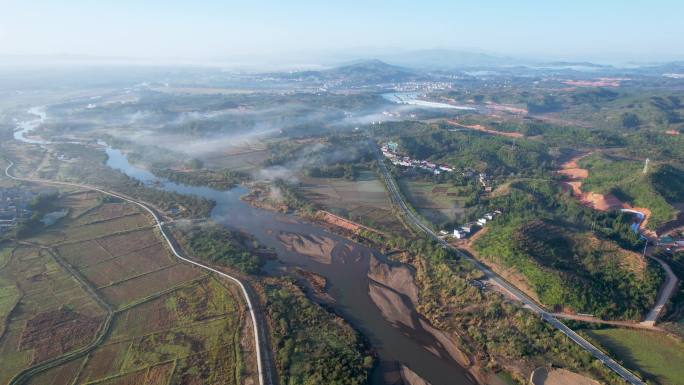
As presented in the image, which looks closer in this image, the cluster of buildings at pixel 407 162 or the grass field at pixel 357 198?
the grass field at pixel 357 198

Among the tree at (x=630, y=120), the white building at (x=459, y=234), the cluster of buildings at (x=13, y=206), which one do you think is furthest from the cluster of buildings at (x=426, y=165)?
the tree at (x=630, y=120)

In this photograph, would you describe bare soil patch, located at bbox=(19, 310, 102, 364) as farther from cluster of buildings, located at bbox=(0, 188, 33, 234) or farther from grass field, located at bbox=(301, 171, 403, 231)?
grass field, located at bbox=(301, 171, 403, 231)

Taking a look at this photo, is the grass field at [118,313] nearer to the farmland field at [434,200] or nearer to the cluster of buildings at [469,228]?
the cluster of buildings at [469,228]

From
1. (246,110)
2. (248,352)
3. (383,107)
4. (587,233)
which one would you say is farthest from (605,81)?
(248,352)

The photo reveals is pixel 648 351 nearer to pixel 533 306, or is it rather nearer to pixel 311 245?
pixel 533 306

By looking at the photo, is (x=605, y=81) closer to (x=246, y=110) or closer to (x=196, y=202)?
(x=246, y=110)

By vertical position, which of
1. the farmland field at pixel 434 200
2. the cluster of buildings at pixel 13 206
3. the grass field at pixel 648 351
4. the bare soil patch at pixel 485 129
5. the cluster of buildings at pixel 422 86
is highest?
the cluster of buildings at pixel 422 86
